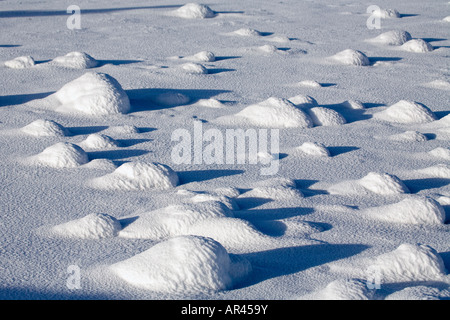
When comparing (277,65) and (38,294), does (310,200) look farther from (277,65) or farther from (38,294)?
(277,65)

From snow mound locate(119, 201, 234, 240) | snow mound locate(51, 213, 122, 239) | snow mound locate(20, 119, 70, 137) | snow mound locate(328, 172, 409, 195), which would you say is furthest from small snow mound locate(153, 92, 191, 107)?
snow mound locate(51, 213, 122, 239)

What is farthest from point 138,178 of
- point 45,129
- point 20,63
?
point 20,63

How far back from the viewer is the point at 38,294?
1946 mm

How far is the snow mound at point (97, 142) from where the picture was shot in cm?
347

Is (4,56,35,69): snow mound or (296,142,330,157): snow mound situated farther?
(4,56,35,69): snow mound

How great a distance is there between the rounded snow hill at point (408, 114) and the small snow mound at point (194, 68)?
5.40 feet

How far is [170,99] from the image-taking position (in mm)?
4383

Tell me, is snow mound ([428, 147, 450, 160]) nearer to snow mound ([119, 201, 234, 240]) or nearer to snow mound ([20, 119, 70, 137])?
snow mound ([119, 201, 234, 240])

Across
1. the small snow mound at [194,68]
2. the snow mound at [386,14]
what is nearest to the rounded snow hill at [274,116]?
the small snow mound at [194,68]

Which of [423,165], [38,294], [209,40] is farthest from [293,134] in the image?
[209,40]

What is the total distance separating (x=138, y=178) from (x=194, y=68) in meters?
2.43

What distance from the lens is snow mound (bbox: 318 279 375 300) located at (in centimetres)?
186

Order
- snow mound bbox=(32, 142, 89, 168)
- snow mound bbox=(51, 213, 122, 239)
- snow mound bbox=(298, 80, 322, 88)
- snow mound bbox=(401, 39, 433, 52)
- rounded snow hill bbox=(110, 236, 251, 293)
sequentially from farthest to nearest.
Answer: snow mound bbox=(401, 39, 433, 52) → snow mound bbox=(298, 80, 322, 88) → snow mound bbox=(32, 142, 89, 168) → snow mound bbox=(51, 213, 122, 239) → rounded snow hill bbox=(110, 236, 251, 293)

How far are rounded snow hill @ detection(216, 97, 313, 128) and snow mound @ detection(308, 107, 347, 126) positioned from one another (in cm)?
8
